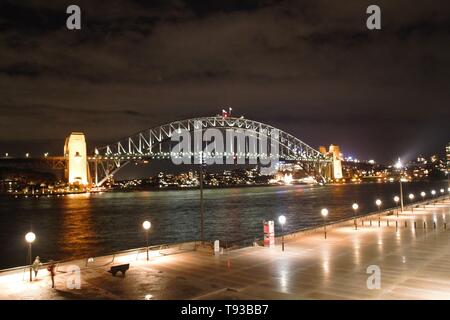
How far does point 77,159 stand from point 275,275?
98240 millimetres

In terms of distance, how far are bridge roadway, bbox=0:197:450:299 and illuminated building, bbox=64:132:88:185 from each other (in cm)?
9314

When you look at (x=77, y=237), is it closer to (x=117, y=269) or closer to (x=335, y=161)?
(x=117, y=269)

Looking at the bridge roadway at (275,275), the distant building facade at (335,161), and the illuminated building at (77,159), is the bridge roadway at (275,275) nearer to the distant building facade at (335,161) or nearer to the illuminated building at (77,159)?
the illuminated building at (77,159)

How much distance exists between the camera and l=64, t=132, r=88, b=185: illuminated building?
102000mm

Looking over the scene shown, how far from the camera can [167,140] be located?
380 feet

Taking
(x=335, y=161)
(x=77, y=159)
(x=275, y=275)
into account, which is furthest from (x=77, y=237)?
(x=335, y=161)

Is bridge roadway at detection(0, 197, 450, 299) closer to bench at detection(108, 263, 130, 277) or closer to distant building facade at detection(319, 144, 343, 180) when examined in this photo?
bench at detection(108, 263, 130, 277)

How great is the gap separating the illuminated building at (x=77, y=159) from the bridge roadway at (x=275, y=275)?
93.1m

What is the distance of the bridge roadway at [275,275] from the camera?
9.90 meters

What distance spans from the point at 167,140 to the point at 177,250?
10127cm

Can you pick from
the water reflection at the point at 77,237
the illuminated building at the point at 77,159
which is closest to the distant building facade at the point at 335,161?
the illuminated building at the point at 77,159

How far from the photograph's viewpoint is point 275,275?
1156cm
